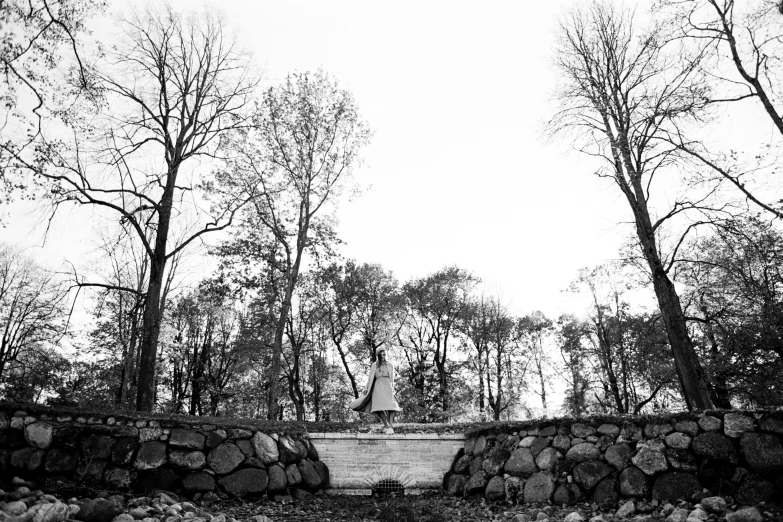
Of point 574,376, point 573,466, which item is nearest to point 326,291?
point 574,376

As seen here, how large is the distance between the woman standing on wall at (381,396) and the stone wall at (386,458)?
3.15ft

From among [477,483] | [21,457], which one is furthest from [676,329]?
[21,457]

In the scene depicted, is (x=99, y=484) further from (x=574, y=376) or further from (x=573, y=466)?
(x=574, y=376)

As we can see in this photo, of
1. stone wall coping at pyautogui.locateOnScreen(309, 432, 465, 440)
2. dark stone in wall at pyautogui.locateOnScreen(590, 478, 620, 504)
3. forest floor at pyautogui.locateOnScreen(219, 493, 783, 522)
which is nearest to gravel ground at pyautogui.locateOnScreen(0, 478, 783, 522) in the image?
forest floor at pyautogui.locateOnScreen(219, 493, 783, 522)

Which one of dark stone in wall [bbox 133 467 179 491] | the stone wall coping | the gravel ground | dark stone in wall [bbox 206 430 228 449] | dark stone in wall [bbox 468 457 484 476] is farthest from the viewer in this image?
the stone wall coping

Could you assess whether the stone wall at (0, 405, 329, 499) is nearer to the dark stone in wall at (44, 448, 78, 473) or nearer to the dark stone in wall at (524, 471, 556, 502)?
the dark stone in wall at (44, 448, 78, 473)

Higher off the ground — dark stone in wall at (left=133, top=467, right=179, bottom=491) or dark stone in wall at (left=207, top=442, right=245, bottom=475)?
dark stone in wall at (left=207, top=442, right=245, bottom=475)

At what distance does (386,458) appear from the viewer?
11016 millimetres

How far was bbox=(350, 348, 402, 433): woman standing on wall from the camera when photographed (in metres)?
12.2

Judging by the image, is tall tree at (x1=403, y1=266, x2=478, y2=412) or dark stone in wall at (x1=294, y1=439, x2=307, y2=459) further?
tall tree at (x1=403, y1=266, x2=478, y2=412)

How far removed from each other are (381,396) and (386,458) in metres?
1.63

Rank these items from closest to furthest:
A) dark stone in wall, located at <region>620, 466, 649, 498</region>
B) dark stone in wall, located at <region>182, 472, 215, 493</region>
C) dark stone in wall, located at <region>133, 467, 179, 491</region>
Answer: dark stone in wall, located at <region>620, 466, 649, 498</region>
dark stone in wall, located at <region>133, 467, 179, 491</region>
dark stone in wall, located at <region>182, 472, 215, 493</region>

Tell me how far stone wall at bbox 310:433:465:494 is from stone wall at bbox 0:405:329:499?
122 centimetres

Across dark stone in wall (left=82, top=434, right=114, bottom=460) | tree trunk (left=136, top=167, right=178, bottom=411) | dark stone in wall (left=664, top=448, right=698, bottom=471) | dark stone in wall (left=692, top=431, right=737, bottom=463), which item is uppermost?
tree trunk (left=136, top=167, right=178, bottom=411)
